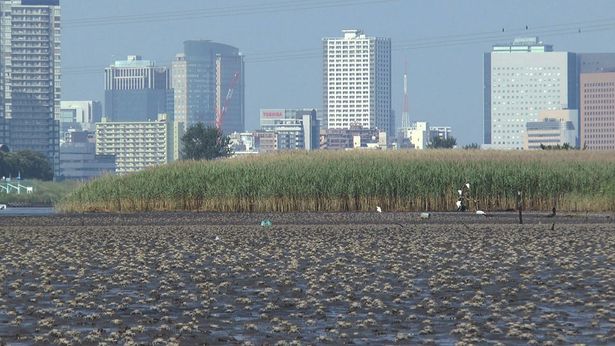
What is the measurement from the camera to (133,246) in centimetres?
5131

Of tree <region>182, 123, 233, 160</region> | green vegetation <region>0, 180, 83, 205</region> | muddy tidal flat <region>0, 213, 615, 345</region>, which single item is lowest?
green vegetation <region>0, 180, 83, 205</region>

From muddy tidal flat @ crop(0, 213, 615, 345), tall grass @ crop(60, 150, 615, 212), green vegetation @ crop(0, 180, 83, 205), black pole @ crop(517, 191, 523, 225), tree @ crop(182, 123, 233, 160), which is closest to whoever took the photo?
muddy tidal flat @ crop(0, 213, 615, 345)

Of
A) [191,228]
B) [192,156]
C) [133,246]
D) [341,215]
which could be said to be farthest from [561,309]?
[192,156]

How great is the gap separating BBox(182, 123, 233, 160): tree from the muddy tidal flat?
401 ft

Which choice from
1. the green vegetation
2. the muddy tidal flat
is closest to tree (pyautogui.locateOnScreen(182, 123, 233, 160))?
the green vegetation

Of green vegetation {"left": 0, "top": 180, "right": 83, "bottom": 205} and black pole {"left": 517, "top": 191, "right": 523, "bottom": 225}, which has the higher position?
black pole {"left": 517, "top": 191, "right": 523, "bottom": 225}

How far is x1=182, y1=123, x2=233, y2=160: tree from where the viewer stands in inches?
7219

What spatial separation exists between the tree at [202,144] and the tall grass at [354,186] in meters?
108

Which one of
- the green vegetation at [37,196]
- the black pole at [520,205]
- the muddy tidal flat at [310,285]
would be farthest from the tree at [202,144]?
the muddy tidal flat at [310,285]

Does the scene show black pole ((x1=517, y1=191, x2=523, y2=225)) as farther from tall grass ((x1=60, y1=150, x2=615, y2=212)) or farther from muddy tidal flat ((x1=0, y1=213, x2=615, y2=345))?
muddy tidal flat ((x1=0, y1=213, x2=615, y2=345))

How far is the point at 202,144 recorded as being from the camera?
184000 mm

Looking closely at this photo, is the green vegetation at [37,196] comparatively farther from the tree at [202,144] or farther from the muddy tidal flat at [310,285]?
the muddy tidal flat at [310,285]

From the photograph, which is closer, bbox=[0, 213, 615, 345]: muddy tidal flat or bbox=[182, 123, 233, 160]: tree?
bbox=[0, 213, 615, 345]: muddy tidal flat

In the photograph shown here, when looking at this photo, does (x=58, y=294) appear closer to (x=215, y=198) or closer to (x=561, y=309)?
(x=561, y=309)
